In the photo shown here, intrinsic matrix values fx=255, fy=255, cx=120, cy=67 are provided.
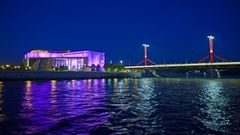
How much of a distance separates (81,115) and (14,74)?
65.2m

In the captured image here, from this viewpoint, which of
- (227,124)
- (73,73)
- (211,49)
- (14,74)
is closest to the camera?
(227,124)

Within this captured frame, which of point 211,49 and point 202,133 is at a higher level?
point 211,49

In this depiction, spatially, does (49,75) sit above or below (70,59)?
below

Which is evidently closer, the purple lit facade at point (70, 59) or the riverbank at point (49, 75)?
the riverbank at point (49, 75)

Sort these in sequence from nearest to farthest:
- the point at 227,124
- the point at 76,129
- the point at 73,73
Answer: the point at 76,129 < the point at 227,124 < the point at 73,73

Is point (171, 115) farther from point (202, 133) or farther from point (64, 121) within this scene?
point (64, 121)

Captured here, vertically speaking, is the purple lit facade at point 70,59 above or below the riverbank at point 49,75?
above

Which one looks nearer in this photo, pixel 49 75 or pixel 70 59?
pixel 49 75

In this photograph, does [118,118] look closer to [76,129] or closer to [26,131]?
[76,129]

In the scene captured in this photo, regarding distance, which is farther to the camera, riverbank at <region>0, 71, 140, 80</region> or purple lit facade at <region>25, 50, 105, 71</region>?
purple lit facade at <region>25, 50, 105, 71</region>

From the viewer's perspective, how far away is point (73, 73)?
3765 inches

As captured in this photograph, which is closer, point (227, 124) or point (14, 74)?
point (227, 124)

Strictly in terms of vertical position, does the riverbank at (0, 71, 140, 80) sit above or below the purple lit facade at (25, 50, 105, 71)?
below

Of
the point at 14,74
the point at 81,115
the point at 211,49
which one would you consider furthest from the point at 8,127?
the point at 211,49
